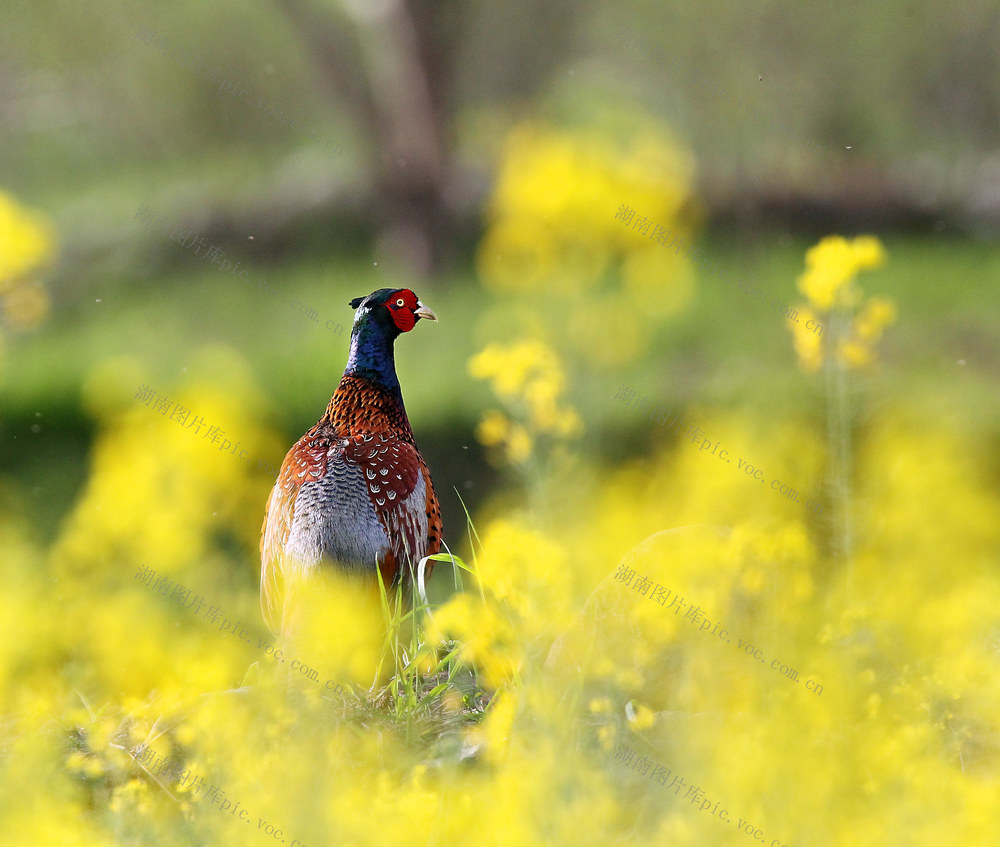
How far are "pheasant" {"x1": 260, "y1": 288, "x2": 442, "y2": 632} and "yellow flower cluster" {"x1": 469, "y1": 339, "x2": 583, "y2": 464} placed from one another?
3.02 ft

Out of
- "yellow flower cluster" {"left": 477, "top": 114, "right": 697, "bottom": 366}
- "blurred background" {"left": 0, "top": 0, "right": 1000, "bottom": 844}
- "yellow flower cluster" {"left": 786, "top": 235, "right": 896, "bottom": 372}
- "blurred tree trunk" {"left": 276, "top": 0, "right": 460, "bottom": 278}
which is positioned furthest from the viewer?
"blurred tree trunk" {"left": 276, "top": 0, "right": 460, "bottom": 278}

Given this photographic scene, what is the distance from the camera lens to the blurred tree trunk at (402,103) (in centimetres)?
952

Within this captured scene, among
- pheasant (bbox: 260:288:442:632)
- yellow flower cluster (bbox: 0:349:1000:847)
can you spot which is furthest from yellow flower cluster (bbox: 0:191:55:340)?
pheasant (bbox: 260:288:442:632)

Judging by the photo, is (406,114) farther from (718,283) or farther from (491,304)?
(718,283)

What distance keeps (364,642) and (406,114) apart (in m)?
7.98

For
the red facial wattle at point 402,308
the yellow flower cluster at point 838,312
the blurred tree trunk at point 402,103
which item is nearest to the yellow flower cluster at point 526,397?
the yellow flower cluster at point 838,312

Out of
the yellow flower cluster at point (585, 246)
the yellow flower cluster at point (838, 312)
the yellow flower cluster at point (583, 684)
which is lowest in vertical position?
the yellow flower cluster at point (583, 684)

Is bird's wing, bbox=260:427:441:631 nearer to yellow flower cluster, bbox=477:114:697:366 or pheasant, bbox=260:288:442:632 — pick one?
pheasant, bbox=260:288:442:632

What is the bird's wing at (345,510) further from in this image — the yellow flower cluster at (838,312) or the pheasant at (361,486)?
the yellow flower cluster at (838,312)

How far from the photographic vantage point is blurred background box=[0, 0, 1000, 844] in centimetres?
224

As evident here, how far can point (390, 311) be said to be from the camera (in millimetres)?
3480

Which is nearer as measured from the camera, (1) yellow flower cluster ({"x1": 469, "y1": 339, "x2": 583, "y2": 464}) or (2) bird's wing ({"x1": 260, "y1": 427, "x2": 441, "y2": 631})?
A: (1) yellow flower cluster ({"x1": 469, "y1": 339, "x2": 583, "y2": 464})

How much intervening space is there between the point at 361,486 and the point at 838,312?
1484mm

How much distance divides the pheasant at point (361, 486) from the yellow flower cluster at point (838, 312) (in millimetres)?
1193
